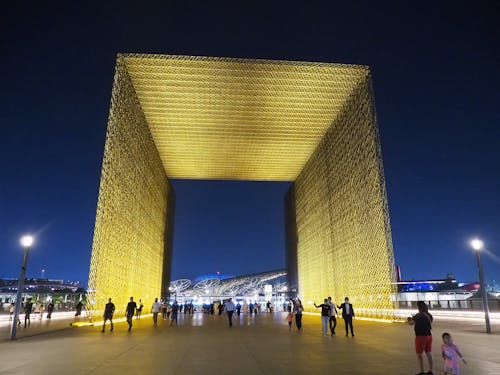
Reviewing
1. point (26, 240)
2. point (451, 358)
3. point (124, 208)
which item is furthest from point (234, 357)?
point (124, 208)

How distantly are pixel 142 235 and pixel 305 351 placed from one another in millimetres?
Answer: 21854

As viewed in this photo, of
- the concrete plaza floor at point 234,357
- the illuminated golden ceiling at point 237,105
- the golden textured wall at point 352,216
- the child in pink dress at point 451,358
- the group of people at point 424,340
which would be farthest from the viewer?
the illuminated golden ceiling at point 237,105

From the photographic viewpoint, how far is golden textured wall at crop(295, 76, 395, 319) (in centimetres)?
2095

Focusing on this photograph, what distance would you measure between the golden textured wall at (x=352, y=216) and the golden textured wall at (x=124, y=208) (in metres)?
12.9

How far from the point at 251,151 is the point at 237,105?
7276 millimetres

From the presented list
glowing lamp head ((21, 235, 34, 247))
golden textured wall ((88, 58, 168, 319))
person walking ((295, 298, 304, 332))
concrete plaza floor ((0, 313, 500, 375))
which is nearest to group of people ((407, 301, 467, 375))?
concrete plaza floor ((0, 313, 500, 375))

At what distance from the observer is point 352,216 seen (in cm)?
2506

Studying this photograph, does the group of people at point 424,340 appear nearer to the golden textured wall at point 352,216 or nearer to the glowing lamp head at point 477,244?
the glowing lamp head at point 477,244

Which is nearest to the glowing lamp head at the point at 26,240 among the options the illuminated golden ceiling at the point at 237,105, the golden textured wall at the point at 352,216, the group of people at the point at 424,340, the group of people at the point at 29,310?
the group of people at the point at 29,310

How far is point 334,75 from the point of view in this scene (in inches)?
937

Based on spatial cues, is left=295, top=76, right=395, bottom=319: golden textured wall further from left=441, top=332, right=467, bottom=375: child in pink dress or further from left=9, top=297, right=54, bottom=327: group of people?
left=9, top=297, right=54, bottom=327: group of people

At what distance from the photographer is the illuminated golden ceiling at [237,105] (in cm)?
2303

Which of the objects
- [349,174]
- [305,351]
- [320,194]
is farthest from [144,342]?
[320,194]

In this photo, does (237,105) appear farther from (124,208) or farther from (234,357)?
(234,357)
